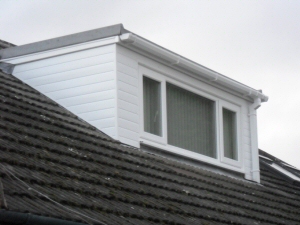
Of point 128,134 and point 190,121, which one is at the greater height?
point 190,121

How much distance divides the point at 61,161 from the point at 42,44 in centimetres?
388

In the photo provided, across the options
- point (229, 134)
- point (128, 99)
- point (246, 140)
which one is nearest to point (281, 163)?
point (246, 140)

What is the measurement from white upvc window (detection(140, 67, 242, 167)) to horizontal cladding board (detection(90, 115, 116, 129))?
56 cm

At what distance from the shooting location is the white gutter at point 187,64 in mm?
10750

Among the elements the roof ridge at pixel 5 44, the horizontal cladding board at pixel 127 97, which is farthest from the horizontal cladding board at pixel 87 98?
the roof ridge at pixel 5 44

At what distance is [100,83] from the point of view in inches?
422

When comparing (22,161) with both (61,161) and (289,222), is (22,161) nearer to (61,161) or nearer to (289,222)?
(61,161)

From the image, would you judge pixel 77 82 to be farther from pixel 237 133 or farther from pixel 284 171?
pixel 284 171

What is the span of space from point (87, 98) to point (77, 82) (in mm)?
343

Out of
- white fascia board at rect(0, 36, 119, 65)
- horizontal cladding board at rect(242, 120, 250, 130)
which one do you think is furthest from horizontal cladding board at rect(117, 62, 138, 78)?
horizontal cladding board at rect(242, 120, 250, 130)

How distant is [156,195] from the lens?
8531 millimetres

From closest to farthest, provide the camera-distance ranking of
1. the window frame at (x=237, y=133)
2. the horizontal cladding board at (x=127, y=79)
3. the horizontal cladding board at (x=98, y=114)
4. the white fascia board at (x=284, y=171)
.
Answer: the horizontal cladding board at (x=98, y=114) → the horizontal cladding board at (x=127, y=79) → the window frame at (x=237, y=133) → the white fascia board at (x=284, y=171)

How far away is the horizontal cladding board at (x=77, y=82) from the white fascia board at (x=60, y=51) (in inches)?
17.4

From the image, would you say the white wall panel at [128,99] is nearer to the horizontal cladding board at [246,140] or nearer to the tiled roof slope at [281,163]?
the horizontal cladding board at [246,140]
